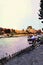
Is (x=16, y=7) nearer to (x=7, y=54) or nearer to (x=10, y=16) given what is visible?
(x=10, y=16)

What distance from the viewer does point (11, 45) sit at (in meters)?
7.75

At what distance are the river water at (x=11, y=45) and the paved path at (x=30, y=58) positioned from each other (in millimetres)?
255

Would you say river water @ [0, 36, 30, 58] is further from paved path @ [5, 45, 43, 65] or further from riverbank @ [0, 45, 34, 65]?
paved path @ [5, 45, 43, 65]

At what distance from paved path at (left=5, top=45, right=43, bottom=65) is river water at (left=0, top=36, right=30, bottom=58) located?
10.0 inches

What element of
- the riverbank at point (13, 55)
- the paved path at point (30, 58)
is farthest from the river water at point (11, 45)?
the paved path at point (30, 58)

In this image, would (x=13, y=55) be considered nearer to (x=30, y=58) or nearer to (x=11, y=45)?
(x=11, y=45)

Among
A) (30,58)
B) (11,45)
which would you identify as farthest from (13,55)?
(30,58)

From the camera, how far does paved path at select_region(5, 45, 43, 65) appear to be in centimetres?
725

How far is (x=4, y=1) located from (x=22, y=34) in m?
1.23

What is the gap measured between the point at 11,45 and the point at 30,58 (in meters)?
0.78

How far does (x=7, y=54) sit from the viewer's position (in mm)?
7023

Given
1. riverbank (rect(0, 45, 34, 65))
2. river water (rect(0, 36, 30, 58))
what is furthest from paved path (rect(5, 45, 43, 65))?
river water (rect(0, 36, 30, 58))

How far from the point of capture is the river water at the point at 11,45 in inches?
280

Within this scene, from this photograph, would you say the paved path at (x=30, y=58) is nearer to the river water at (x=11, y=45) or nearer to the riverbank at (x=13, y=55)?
the riverbank at (x=13, y=55)
